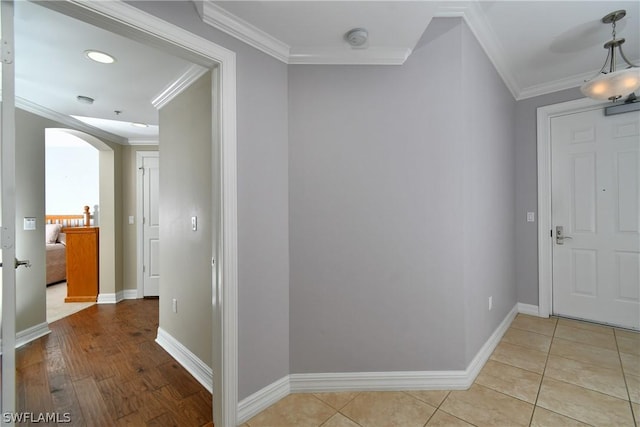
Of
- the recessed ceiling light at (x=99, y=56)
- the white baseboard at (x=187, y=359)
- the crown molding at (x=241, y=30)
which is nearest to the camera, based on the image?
the crown molding at (x=241, y=30)

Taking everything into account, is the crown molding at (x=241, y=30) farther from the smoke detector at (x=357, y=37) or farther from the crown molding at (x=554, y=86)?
the crown molding at (x=554, y=86)

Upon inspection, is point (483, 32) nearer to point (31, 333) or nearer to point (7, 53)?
point (7, 53)

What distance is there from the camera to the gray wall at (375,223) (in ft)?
6.07

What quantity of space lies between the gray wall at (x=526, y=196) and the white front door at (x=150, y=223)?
189 inches

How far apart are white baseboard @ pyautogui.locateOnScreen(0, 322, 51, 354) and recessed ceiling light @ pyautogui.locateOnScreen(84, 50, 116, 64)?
272 cm

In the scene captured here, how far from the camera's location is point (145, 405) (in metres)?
1.78

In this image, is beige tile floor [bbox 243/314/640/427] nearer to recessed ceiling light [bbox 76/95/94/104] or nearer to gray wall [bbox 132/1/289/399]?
gray wall [bbox 132/1/289/399]

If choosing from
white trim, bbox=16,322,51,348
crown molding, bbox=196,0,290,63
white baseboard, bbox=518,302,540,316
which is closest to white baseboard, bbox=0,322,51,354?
white trim, bbox=16,322,51,348

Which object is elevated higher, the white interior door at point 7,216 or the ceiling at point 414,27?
the ceiling at point 414,27

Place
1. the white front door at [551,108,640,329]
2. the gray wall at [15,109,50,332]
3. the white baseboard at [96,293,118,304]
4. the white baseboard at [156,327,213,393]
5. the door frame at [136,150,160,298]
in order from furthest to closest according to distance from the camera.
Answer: the door frame at [136,150,160,298], the white baseboard at [96,293,118,304], the gray wall at [15,109,50,332], the white front door at [551,108,640,329], the white baseboard at [156,327,213,393]

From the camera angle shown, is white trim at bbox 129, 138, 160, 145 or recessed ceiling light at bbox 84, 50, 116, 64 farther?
white trim at bbox 129, 138, 160, 145

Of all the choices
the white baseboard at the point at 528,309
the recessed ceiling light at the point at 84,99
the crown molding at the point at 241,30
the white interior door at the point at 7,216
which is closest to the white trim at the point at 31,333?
the white interior door at the point at 7,216

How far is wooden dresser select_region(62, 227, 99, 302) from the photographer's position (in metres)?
3.91

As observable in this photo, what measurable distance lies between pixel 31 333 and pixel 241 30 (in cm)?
362
